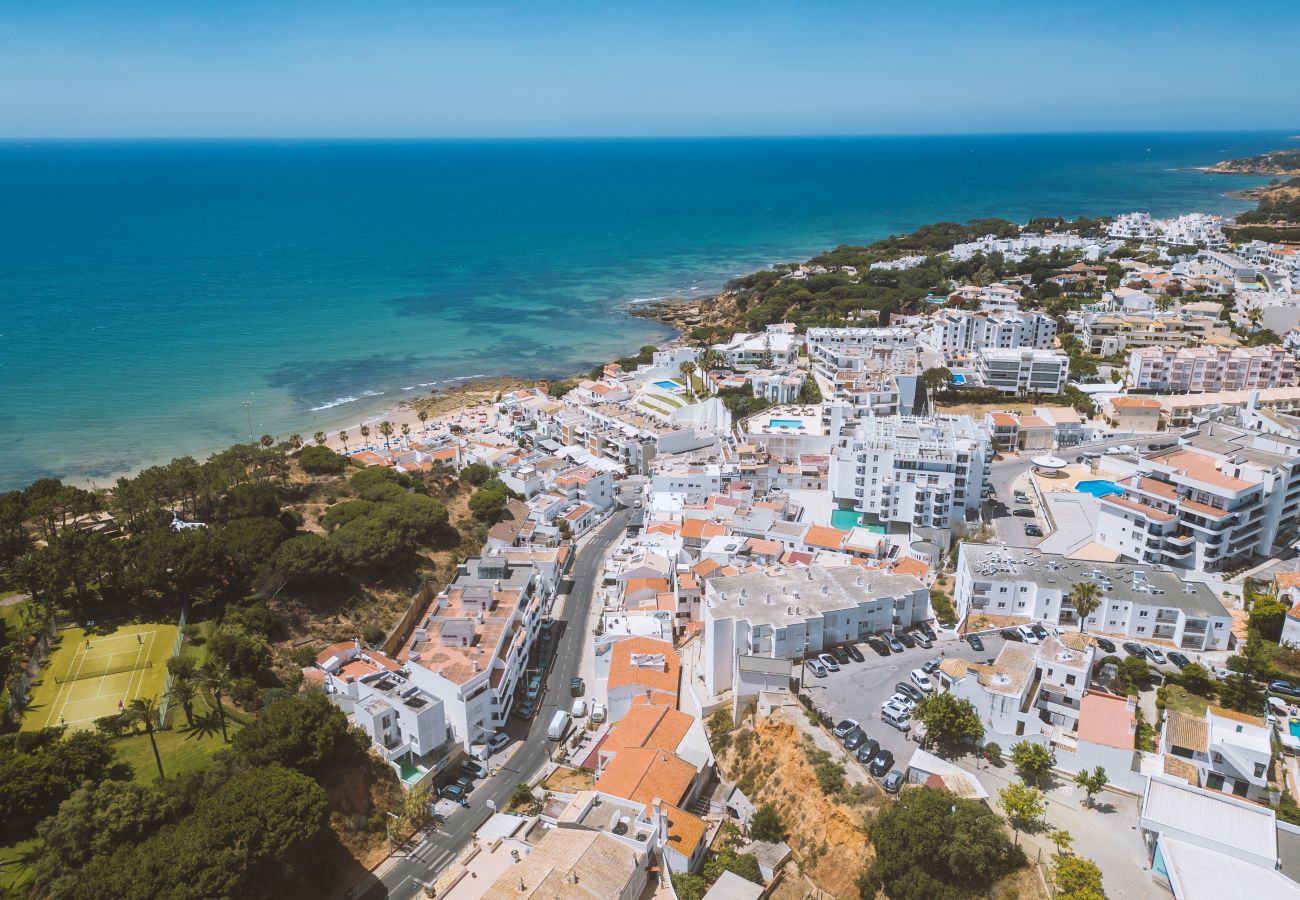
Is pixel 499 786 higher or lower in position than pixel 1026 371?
lower

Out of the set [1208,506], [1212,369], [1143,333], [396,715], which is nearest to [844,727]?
[396,715]

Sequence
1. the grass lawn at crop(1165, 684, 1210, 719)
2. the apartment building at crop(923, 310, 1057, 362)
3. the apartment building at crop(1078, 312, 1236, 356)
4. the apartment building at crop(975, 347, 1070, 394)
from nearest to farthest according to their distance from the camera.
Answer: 1. the grass lawn at crop(1165, 684, 1210, 719)
2. the apartment building at crop(975, 347, 1070, 394)
3. the apartment building at crop(1078, 312, 1236, 356)
4. the apartment building at crop(923, 310, 1057, 362)

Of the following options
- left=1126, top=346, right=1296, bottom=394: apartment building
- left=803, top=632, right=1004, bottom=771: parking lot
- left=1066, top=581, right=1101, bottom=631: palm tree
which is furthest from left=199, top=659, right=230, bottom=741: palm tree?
left=1126, top=346, right=1296, bottom=394: apartment building

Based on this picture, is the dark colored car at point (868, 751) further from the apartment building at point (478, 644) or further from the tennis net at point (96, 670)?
the tennis net at point (96, 670)

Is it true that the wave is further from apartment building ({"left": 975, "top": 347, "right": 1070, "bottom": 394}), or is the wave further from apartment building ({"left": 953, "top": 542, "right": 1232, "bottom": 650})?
apartment building ({"left": 953, "top": 542, "right": 1232, "bottom": 650})

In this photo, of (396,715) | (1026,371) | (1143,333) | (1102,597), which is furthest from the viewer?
(1143,333)

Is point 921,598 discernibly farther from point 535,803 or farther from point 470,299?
point 470,299

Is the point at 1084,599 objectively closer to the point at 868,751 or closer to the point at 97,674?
the point at 868,751

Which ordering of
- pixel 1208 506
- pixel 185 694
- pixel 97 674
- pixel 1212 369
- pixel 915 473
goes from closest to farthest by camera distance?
pixel 185 694 < pixel 97 674 < pixel 1208 506 < pixel 915 473 < pixel 1212 369
